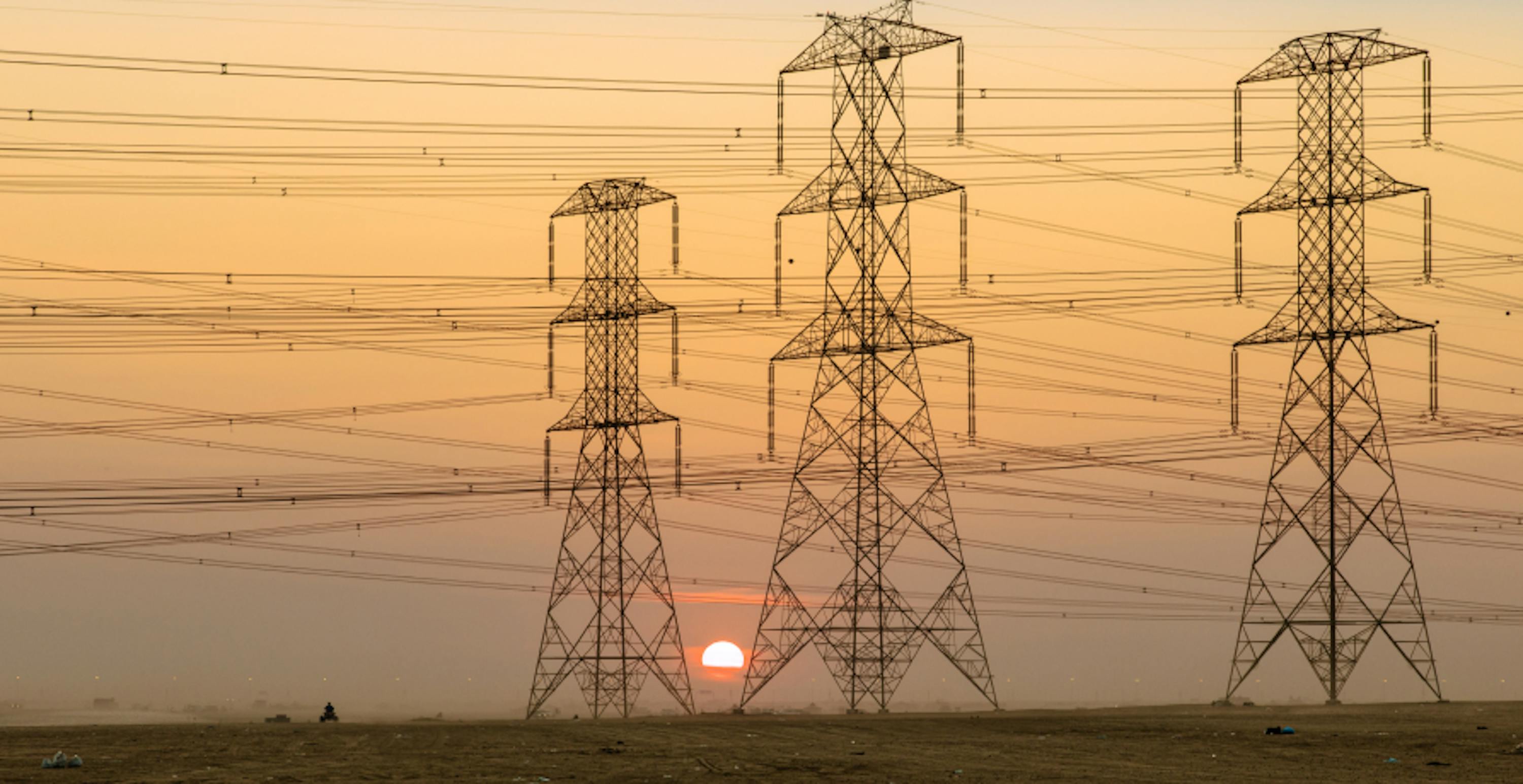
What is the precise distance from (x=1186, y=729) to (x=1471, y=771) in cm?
1890

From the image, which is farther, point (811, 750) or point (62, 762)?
point (811, 750)

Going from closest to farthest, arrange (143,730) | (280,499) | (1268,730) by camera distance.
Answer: (1268,730)
(143,730)
(280,499)

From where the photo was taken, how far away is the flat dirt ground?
135 feet

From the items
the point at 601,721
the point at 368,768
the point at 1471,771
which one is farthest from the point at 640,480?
the point at 1471,771

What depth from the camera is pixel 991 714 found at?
79.5m

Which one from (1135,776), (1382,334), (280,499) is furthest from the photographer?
(1382,334)

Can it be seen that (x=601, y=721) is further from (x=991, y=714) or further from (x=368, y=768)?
(x=368, y=768)

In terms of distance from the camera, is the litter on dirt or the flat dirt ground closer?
the flat dirt ground

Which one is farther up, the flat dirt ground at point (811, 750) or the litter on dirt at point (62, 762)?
the litter on dirt at point (62, 762)

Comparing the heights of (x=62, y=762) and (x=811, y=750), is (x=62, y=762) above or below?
above

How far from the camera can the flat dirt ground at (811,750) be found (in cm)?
4109

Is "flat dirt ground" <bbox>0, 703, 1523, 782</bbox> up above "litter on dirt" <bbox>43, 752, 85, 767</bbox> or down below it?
below

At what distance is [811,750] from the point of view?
162ft

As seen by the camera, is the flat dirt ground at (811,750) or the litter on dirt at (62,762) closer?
the flat dirt ground at (811,750)
